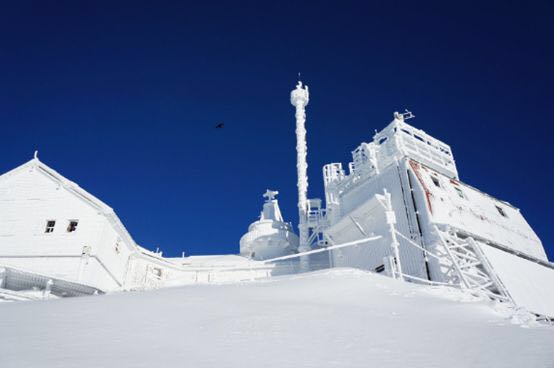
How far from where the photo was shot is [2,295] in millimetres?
18844

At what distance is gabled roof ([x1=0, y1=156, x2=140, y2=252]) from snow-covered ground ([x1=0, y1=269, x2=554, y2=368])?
649 inches

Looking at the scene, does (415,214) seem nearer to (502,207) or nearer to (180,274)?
(502,207)

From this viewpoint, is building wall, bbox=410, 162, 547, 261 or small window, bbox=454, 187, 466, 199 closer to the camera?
building wall, bbox=410, 162, 547, 261

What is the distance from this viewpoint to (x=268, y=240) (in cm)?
A: 3506

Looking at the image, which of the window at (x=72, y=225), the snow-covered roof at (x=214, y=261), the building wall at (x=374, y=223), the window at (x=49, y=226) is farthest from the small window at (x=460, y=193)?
the window at (x=49, y=226)

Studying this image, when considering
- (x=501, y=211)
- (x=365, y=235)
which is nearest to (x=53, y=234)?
(x=365, y=235)

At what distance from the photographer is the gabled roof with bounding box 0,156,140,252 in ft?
81.6

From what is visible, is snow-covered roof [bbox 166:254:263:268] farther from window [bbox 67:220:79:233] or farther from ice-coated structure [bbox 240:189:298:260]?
window [bbox 67:220:79:233]

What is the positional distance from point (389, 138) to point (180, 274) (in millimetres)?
18240

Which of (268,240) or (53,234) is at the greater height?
(268,240)

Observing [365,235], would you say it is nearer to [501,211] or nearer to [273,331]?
[501,211]

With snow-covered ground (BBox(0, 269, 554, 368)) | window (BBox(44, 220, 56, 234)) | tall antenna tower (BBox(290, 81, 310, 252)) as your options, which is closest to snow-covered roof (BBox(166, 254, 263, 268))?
tall antenna tower (BBox(290, 81, 310, 252))

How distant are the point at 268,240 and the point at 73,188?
51.2ft

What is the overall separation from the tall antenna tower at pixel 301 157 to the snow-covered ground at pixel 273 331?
78.9ft
